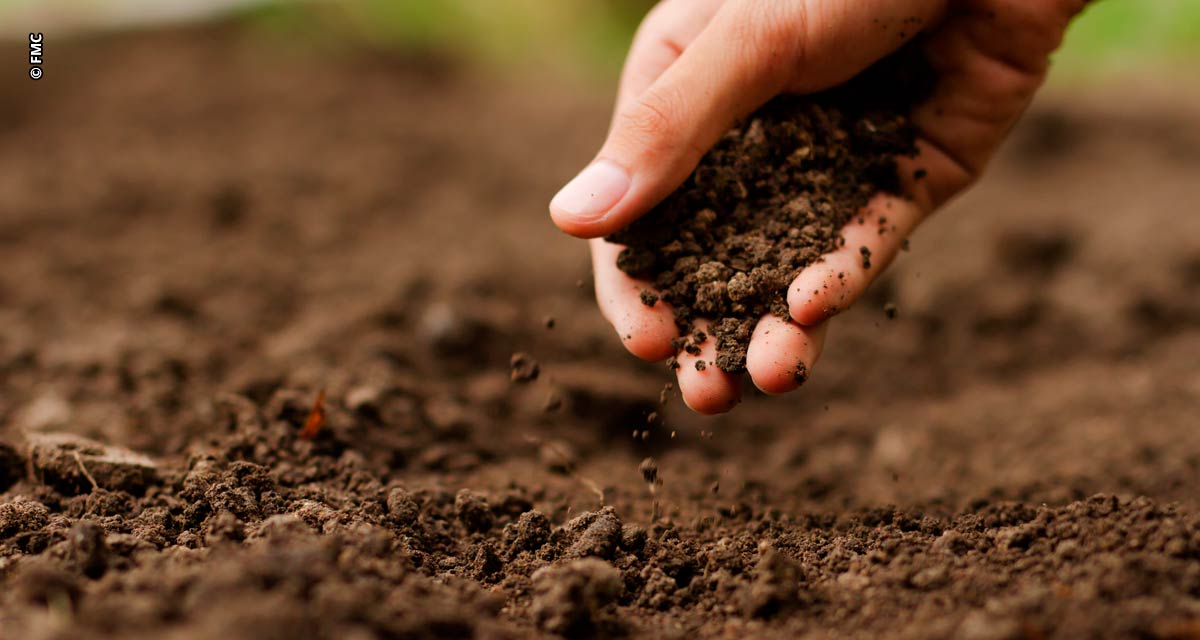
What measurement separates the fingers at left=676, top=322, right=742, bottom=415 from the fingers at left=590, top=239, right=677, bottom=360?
7cm

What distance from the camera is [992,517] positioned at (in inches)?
72.9

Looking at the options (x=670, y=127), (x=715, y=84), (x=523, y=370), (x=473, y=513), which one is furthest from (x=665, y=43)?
(x=473, y=513)

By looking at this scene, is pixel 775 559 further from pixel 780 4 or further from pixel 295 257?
pixel 295 257

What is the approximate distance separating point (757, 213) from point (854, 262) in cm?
23

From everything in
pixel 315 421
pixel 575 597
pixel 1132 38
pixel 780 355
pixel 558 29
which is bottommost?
pixel 575 597

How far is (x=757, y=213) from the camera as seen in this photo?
194cm

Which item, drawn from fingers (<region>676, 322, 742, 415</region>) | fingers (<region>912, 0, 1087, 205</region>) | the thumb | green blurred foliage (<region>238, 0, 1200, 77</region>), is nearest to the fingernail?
the thumb

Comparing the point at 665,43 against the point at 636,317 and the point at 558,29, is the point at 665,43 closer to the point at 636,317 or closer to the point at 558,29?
the point at 636,317

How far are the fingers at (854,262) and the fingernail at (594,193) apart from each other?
1.32ft

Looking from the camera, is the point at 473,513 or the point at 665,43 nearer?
the point at 473,513

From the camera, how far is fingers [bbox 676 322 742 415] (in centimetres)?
177

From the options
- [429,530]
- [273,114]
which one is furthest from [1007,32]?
[273,114]

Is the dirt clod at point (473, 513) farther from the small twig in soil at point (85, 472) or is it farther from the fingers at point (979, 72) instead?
the fingers at point (979, 72)

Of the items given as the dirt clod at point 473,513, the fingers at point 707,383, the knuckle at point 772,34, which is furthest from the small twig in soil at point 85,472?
the knuckle at point 772,34
